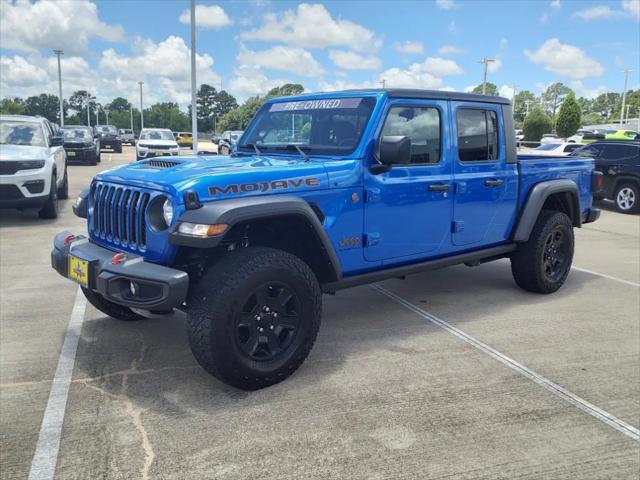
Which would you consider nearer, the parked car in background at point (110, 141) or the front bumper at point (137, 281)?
the front bumper at point (137, 281)

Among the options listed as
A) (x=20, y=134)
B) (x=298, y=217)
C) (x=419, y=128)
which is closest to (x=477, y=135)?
(x=419, y=128)

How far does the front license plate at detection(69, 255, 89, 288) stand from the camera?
11.1ft

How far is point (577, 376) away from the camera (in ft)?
12.1

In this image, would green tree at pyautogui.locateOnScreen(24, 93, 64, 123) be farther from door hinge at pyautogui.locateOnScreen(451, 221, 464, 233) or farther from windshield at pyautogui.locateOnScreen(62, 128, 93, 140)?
door hinge at pyautogui.locateOnScreen(451, 221, 464, 233)

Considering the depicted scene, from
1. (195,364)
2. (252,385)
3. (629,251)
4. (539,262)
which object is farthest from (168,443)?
(629,251)

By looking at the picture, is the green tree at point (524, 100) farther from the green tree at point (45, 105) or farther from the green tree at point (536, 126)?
the green tree at point (45, 105)

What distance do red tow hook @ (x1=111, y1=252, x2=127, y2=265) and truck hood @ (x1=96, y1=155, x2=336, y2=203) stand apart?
0.44 meters

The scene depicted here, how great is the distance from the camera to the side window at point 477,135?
4.59 m

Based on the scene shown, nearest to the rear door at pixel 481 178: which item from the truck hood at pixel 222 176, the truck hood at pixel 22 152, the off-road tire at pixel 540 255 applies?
the off-road tire at pixel 540 255

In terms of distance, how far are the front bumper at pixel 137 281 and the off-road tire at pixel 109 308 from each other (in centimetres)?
89

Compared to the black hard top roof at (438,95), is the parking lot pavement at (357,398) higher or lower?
lower

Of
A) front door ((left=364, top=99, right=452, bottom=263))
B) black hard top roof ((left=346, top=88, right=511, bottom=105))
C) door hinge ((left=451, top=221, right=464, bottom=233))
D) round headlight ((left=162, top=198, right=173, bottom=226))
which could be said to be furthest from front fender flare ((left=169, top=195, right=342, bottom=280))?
door hinge ((left=451, top=221, right=464, bottom=233))

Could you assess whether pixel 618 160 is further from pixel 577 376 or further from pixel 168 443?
pixel 168 443

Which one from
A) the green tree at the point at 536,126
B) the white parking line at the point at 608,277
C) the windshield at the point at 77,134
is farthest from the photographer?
the green tree at the point at 536,126
